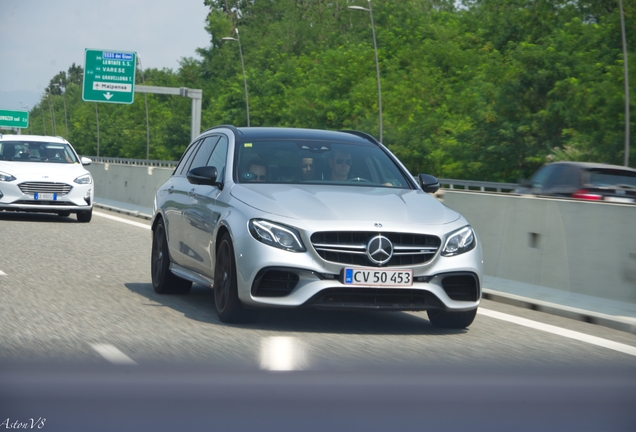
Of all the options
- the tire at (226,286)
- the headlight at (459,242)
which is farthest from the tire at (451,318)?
the tire at (226,286)

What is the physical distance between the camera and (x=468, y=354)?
7156 millimetres

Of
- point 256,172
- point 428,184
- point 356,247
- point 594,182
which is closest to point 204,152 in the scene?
point 256,172

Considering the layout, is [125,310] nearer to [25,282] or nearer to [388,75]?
[25,282]

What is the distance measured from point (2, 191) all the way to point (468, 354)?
1503 cm

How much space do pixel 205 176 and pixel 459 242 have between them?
6.91 ft

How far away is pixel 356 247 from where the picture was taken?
24.4 ft

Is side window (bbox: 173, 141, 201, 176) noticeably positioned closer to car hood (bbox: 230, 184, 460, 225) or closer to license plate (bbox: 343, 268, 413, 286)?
car hood (bbox: 230, 184, 460, 225)

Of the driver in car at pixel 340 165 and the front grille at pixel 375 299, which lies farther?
the driver in car at pixel 340 165

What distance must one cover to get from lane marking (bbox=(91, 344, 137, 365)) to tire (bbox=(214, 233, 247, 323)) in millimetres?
1148

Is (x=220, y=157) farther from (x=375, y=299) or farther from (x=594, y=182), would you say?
(x=594, y=182)

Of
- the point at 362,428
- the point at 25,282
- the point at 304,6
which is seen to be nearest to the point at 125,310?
the point at 25,282

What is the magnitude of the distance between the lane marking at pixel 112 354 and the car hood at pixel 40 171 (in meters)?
14.3

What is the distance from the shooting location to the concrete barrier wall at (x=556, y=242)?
943 cm

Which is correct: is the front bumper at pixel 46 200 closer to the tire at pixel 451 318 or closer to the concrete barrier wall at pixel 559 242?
the concrete barrier wall at pixel 559 242
